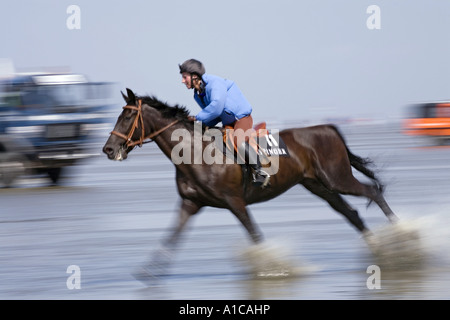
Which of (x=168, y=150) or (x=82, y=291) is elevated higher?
(x=168, y=150)

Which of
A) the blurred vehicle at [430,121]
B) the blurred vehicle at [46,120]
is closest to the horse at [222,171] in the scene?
the blurred vehicle at [46,120]

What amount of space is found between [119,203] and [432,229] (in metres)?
9.06

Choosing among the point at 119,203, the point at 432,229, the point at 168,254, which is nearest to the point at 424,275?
the point at 432,229

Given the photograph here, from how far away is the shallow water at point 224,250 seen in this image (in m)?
9.38

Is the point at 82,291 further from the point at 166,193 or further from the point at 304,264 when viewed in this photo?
the point at 166,193

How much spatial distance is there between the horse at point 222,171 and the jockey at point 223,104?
0.19m

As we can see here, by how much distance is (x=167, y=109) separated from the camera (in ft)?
34.3

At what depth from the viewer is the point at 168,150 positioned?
33.9ft

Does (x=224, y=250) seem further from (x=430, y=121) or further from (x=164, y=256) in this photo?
(x=430, y=121)

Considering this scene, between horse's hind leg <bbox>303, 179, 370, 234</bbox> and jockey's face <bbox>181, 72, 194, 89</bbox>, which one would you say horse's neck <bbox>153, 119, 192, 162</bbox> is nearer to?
jockey's face <bbox>181, 72, 194, 89</bbox>

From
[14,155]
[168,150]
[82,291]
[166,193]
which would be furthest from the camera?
[14,155]

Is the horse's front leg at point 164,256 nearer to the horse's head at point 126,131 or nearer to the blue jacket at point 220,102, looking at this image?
the horse's head at point 126,131

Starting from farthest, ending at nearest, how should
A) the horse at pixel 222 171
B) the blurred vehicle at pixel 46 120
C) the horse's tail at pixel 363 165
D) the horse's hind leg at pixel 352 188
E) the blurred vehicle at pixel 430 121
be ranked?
1. the blurred vehicle at pixel 430 121
2. the blurred vehicle at pixel 46 120
3. the horse's tail at pixel 363 165
4. the horse's hind leg at pixel 352 188
5. the horse at pixel 222 171

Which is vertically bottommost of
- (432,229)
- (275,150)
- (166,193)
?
(166,193)
